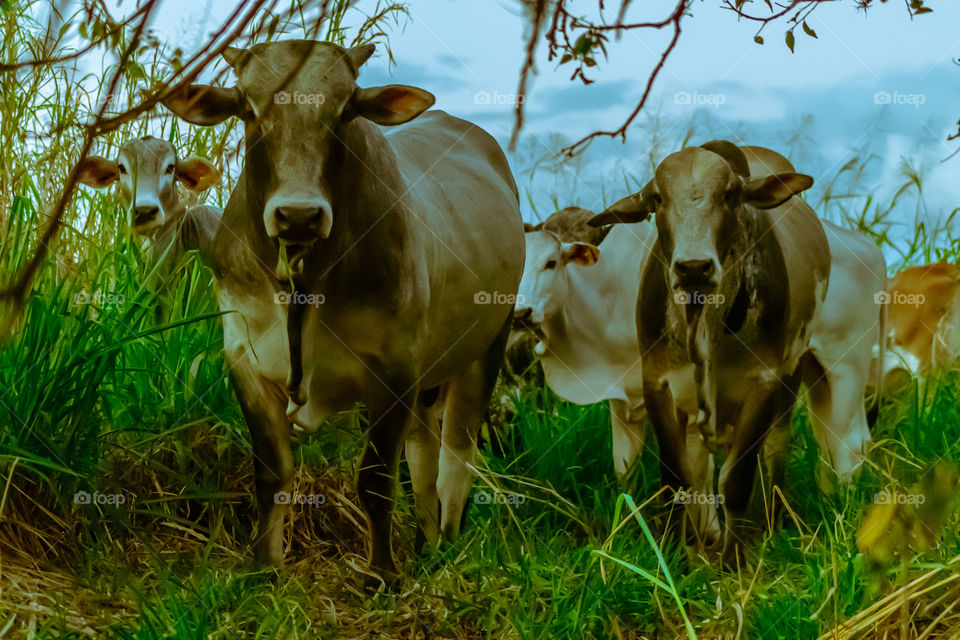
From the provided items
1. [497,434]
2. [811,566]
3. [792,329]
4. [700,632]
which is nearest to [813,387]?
[792,329]

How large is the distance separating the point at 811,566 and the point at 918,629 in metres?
0.43

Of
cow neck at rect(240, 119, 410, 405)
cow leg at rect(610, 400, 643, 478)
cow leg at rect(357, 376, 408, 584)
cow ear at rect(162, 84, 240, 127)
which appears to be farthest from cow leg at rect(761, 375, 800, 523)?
cow ear at rect(162, 84, 240, 127)

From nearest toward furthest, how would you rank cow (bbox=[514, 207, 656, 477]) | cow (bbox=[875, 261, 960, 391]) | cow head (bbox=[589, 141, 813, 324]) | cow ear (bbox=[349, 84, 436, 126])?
1. cow ear (bbox=[349, 84, 436, 126])
2. cow head (bbox=[589, 141, 813, 324])
3. cow (bbox=[514, 207, 656, 477])
4. cow (bbox=[875, 261, 960, 391])

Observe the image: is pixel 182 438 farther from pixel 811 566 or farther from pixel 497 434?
pixel 811 566

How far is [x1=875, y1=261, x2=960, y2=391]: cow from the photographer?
→ 512 cm

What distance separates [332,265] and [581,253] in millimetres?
1340

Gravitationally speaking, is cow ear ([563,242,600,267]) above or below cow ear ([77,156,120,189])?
below

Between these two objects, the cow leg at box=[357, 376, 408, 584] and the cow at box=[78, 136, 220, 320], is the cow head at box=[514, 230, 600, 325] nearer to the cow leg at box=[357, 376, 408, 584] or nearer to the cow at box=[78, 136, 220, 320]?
the cow leg at box=[357, 376, 408, 584]

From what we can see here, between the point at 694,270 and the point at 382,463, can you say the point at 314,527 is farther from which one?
the point at 694,270

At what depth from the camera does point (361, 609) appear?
3.15 m

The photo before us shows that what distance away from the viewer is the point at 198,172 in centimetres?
482

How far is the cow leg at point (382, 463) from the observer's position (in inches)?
125

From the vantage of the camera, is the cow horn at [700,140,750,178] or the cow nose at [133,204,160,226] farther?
the cow nose at [133,204,160,226]

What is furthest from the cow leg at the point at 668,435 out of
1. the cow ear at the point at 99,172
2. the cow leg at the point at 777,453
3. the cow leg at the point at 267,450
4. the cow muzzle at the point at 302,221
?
the cow ear at the point at 99,172
